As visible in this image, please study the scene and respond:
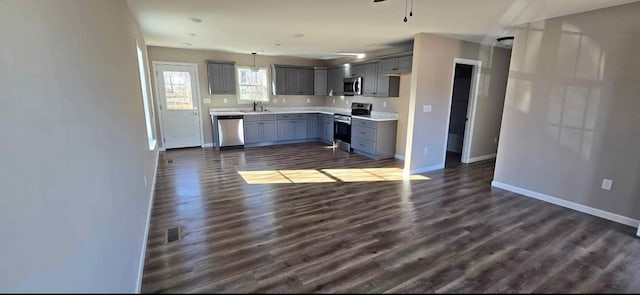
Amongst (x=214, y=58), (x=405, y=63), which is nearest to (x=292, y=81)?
(x=214, y=58)

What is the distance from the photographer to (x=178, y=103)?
6.46m

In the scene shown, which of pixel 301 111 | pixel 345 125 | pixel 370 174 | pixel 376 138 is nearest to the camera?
pixel 370 174

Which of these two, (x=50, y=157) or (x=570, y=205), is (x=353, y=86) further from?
(x=50, y=157)

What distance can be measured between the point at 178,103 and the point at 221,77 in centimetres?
116

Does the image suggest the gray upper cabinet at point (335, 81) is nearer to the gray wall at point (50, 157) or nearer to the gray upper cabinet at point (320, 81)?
the gray upper cabinet at point (320, 81)

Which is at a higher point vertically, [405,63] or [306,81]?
[405,63]

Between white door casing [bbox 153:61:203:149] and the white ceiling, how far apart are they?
136cm

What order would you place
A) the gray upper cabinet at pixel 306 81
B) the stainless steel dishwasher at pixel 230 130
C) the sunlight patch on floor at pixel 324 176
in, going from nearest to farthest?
the sunlight patch on floor at pixel 324 176, the stainless steel dishwasher at pixel 230 130, the gray upper cabinet at pixel 306 81

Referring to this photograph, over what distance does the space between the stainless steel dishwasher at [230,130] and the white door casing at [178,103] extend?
68 centimetres

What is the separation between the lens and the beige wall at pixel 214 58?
242 inches

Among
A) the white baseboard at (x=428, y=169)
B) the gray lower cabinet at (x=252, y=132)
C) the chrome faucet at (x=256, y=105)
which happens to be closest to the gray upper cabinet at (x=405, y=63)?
the white baseboard at (x=428, y=169)

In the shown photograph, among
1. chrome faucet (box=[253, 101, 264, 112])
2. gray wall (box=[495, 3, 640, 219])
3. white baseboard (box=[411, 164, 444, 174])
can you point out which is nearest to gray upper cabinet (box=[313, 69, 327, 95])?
chrome faucet (box=[253, 101, 264, 112])

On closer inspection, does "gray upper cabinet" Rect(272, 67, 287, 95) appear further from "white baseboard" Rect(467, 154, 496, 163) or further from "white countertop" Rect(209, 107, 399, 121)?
"white baseboard" Rect(467, 154, 496, 163)

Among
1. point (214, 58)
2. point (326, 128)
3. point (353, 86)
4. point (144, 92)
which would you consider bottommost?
point (326, 128)
